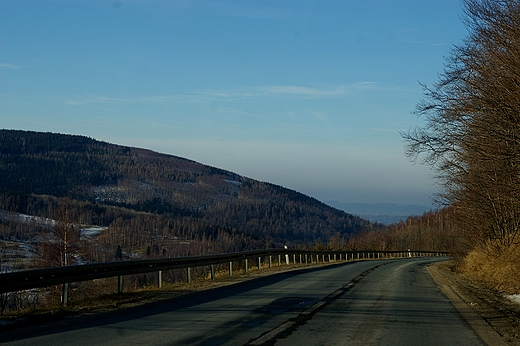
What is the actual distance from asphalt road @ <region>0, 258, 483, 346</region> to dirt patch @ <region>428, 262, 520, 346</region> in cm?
31

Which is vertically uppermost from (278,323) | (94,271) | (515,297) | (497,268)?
(94,271)

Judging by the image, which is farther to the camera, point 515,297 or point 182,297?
point 515,297

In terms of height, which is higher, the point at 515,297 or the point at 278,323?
the point at 278,323

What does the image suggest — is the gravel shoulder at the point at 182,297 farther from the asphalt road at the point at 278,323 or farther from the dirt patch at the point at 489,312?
the asphalt road at the point at 278,323

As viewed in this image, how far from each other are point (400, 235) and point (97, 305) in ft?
554

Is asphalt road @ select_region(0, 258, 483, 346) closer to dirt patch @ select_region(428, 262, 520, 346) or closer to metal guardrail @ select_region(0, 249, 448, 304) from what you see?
dirt patch @ select_region(428, 262, 520, 346)

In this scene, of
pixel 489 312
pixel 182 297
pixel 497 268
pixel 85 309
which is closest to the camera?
pixel 85 309

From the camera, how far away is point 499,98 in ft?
42.3

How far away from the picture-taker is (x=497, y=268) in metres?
19.9

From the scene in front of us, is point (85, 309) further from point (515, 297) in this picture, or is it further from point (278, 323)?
point (515, 297)

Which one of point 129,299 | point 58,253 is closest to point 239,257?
point 129,299

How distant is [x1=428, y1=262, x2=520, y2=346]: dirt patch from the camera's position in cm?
920

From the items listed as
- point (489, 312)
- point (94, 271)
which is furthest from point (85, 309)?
point (489, 312)

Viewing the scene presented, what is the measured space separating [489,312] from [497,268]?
8819mm
